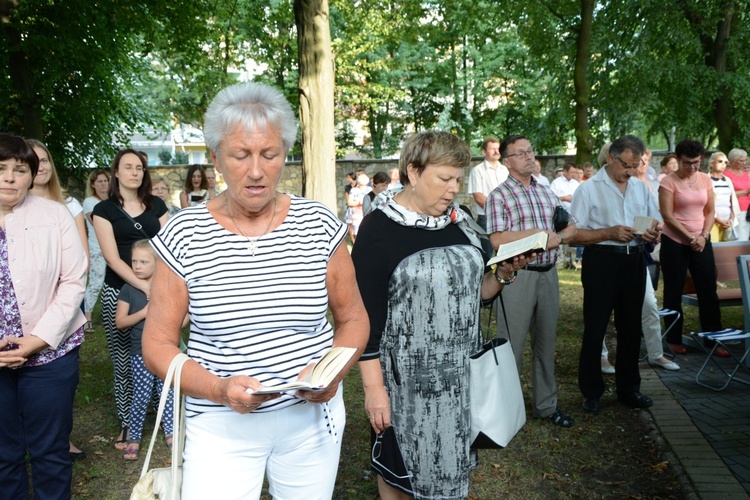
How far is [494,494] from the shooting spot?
4.74m

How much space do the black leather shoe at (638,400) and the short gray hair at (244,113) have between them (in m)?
4.99

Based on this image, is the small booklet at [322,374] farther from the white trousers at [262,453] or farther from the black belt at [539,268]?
the black belt at [539,268]

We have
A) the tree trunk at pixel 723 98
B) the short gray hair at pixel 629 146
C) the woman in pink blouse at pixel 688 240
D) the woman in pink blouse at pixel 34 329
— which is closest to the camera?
the woman in pink blouse at pixel 34 329

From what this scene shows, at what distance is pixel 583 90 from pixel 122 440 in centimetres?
1351

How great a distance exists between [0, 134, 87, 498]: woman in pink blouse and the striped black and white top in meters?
1.57

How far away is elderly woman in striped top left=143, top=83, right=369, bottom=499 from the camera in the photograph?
7.55ft

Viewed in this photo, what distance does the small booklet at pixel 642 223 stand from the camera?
18.7 feet

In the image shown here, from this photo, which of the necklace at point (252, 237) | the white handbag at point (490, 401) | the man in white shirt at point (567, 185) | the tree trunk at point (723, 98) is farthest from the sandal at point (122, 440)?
the tree trunk at point (723, 98)

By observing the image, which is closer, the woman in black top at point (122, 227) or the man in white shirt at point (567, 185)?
the woman in black top at point (122, 227)

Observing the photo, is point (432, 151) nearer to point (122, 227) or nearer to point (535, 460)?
point (535, 460)

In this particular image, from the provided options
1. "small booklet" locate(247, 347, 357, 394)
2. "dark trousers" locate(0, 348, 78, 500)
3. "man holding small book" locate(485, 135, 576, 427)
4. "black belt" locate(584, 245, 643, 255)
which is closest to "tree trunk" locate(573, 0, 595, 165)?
"black belt" locate(584, 245, 643, 255)

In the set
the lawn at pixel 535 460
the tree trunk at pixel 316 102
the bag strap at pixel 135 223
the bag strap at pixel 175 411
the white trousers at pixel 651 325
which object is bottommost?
the lawn at pixel 535 460

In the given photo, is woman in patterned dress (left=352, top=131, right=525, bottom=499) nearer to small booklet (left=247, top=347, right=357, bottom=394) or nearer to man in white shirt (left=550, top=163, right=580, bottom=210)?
small booklet (left=247, top=347, right=357, bottom=394)

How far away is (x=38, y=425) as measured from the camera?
11.9ft
